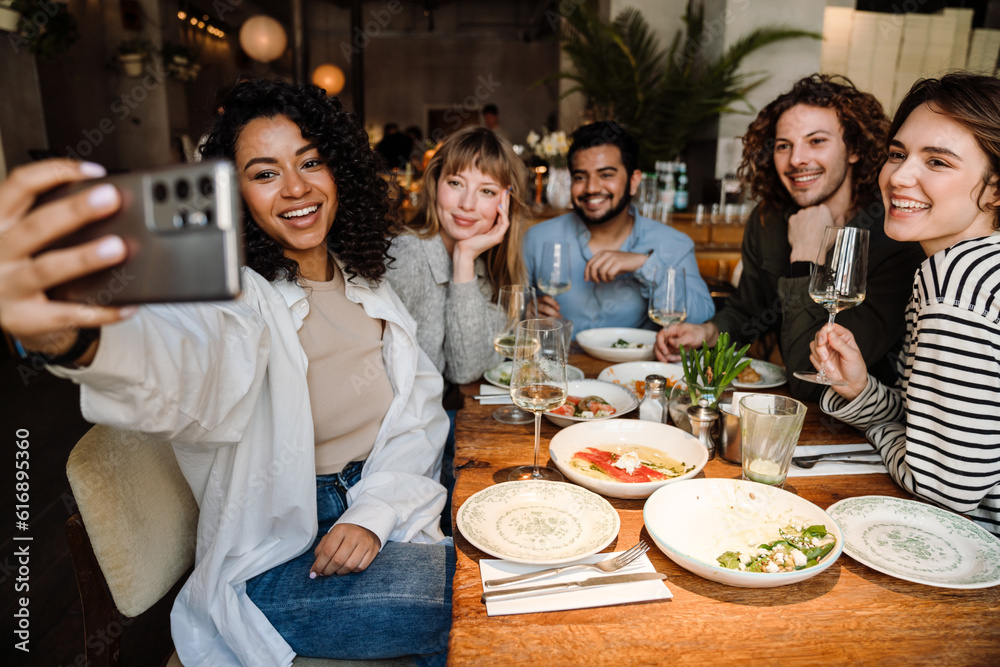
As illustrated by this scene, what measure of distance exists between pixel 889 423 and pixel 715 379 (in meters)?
0.44

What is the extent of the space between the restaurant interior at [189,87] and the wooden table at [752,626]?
0.81 metres

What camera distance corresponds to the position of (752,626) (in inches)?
33.5

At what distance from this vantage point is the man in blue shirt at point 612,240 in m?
2.66

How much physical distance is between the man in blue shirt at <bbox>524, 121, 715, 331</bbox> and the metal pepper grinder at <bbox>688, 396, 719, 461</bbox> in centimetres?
122

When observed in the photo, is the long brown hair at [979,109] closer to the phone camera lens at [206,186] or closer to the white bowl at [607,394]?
the white bowl at [607,394]

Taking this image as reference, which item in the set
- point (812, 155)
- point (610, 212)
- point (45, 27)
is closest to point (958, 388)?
point (812, 155)

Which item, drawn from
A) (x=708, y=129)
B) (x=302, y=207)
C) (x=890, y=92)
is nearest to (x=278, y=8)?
(x=708, y=129)

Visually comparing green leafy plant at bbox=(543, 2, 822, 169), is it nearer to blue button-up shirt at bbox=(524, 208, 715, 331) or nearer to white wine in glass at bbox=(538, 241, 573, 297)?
blue button-up shirt at bbox=(524, 208, 715, 331)

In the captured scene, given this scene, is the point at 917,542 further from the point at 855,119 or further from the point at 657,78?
the point at 657,78

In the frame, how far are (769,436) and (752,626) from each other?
1.34 ft

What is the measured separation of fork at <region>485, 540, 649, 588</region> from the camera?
93cm

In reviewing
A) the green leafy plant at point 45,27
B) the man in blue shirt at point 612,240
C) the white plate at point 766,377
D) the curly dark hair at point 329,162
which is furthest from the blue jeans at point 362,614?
the green leafy plant at point 45,27

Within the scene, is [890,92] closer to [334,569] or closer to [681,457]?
[681,457]

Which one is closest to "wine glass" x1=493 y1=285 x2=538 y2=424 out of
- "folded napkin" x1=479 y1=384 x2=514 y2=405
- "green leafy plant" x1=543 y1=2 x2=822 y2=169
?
"folded napkin" x1=479 y1=384 x2=514 y2=405
